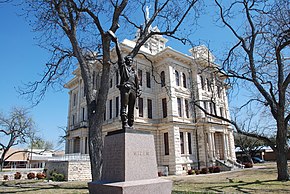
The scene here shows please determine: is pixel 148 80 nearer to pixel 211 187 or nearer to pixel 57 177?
pixel 57 177

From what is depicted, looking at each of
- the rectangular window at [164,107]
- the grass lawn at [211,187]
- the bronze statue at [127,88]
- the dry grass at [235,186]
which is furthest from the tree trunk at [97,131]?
the rectangular window at [164,107]

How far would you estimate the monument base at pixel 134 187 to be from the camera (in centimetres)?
548

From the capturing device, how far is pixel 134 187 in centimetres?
559

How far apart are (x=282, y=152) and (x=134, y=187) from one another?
11714 millimetres

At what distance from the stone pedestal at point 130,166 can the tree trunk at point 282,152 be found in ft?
33.3

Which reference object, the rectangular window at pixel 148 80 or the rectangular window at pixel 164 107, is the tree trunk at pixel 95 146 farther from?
the rectangular window at pixel 148 80

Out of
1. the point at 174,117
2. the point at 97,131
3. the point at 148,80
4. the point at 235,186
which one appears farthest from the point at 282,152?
the point at 148,80

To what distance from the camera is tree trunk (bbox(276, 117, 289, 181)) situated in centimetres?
1321

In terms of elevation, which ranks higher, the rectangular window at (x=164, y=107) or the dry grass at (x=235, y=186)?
the rectangular window at (x=164, y=107)

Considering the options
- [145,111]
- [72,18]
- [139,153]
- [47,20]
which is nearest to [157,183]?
[139,153]

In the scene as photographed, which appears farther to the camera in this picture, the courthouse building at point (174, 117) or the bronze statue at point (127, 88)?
the courthouse building at point (174, 117)

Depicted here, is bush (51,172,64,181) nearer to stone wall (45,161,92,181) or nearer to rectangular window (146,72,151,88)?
stone wall (45,161,92,181)

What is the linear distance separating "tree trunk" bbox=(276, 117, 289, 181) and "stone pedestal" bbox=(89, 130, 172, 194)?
10138 mm

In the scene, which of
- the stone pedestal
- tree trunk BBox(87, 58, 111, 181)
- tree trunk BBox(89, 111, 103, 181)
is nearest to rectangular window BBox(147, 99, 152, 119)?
tree trunk BBox(87, 58, 111, 181)
